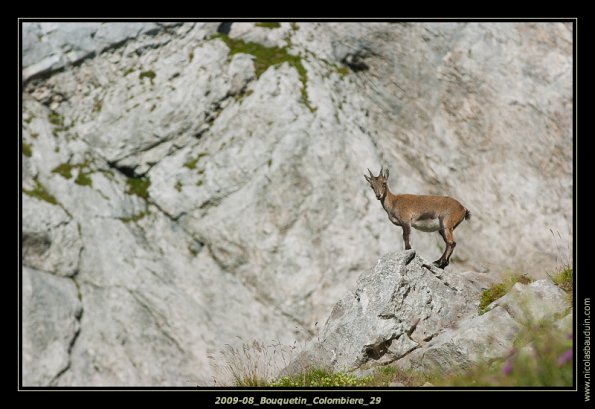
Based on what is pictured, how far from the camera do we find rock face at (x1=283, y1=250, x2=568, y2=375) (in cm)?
1248

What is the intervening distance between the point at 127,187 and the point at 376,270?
20446 mm

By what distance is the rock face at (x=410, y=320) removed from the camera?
41.0ft

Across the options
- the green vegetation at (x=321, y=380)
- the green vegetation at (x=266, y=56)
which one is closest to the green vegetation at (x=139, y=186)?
the green vegetation at (x=266, y=56)

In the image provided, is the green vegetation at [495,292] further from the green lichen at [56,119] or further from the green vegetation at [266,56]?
the green lichen at [56,119]

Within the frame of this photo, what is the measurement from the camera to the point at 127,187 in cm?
3262

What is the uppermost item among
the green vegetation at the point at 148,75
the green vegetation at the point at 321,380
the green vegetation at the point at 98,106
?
the green vegetation at the point at 148,75

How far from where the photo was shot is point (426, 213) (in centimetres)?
1603

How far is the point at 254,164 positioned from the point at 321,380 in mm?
20365

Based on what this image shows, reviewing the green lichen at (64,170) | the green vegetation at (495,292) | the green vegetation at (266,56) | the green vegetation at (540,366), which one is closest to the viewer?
the green vegetation at (540,366)

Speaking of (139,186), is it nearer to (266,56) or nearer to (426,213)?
(266,56)

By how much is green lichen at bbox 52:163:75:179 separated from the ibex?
1950cm


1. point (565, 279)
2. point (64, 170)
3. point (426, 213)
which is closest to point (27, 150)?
point (64, 170)

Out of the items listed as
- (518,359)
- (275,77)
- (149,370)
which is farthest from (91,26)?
(518,359)

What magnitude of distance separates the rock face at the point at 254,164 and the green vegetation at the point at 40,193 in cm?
15
